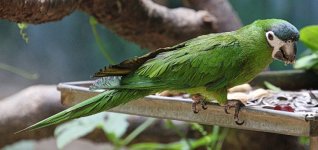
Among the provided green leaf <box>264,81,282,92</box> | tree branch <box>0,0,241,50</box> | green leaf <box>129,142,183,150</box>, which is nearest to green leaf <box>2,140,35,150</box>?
green leaf <box>129,142,183,150</box>

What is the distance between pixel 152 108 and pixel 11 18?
251 millimetres

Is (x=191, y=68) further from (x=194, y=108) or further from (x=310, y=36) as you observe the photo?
(x=310, y=36)

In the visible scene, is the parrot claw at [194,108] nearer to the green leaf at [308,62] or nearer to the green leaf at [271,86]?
the green leaf at [271,86]

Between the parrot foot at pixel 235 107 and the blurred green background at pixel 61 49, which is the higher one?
the blurred green background at pixel 61 49

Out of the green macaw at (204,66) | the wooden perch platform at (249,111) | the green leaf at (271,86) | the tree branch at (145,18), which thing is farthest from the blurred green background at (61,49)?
the green macaw at (204,66)

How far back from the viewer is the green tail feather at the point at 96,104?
76cm

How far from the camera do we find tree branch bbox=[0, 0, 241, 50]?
37.4 inches

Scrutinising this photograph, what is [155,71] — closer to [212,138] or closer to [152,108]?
[152,108]

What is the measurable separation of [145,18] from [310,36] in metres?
0.35

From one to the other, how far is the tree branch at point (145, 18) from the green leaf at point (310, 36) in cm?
18

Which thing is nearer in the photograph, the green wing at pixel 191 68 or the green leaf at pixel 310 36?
the green wing at pixel 191 68

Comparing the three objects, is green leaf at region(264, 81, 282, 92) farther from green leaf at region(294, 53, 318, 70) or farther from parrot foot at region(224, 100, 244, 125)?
parrot foot at region(224, 100, 244, 125)

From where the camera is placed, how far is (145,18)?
1.21 meters

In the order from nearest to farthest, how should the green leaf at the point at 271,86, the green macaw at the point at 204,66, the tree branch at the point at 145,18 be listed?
the green macaw at the point at 204,66
the tree branch at the point at 145,18
the green leaf at the point at 271,86
